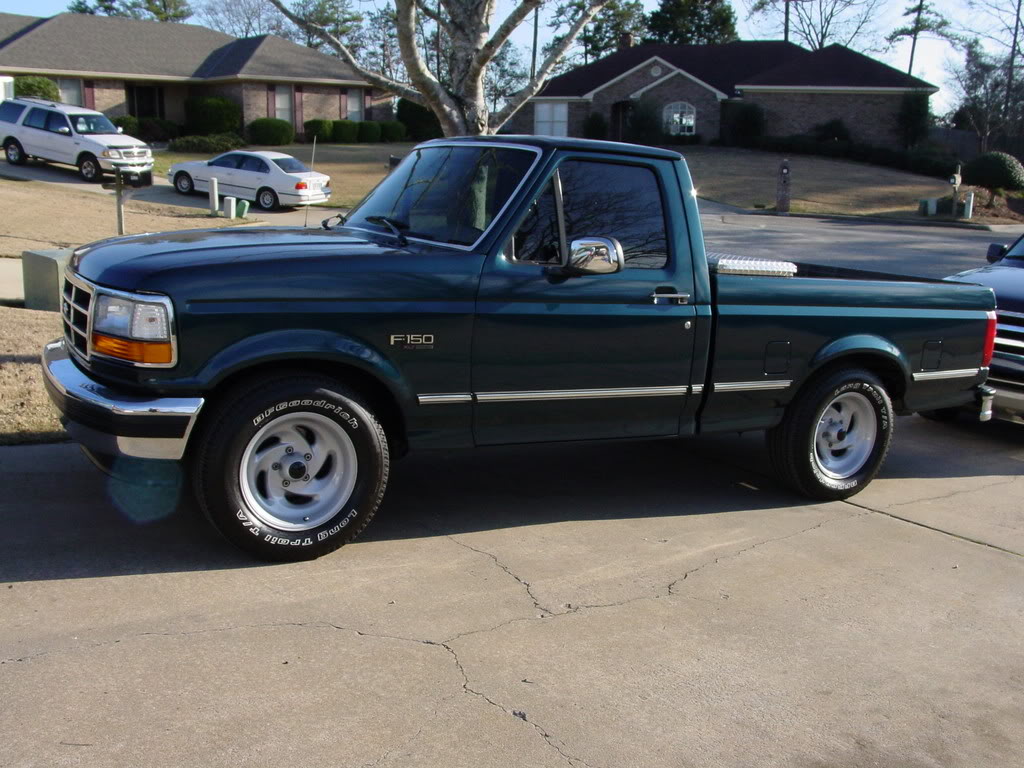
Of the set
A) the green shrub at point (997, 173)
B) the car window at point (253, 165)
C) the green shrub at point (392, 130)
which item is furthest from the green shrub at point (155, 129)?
the green shrub at point (997, 173)

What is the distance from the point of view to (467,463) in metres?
6.95

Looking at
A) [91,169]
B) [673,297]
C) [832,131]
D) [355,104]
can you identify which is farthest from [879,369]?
[355,104]

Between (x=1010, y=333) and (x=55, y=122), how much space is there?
2861cm

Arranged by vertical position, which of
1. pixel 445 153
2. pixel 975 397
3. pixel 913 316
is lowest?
pixel 975 397

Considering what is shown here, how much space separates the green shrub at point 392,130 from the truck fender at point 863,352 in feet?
150

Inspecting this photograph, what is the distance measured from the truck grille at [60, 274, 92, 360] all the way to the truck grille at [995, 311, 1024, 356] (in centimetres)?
665

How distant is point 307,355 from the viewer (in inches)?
186

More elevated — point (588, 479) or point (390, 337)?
point (390, 337)

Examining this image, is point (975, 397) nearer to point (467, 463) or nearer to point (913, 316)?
point (913, 316)

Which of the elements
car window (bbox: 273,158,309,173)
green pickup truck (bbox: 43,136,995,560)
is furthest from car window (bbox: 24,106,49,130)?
green pickup truck (bbox: 43,136,995,560)

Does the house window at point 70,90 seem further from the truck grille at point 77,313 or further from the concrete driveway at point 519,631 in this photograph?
the truck grille at point 77,313

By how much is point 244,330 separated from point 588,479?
2899mm

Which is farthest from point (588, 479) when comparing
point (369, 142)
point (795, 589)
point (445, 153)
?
point (369, 142)

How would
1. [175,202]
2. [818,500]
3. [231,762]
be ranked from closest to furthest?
1. [231,762]
2. [818,500]
3. [175,202]
